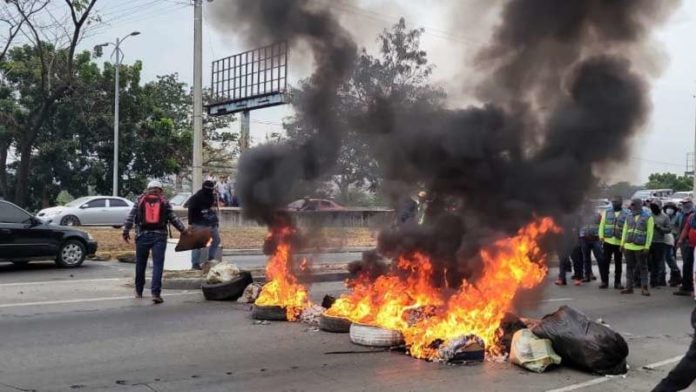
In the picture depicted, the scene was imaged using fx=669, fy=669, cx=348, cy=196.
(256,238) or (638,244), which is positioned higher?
(638,244)

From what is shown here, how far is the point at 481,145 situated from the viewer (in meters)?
7.05

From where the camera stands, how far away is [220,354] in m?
6.18

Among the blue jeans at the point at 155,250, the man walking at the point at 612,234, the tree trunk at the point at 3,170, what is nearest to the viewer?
the blue jeans at the point at 155,250

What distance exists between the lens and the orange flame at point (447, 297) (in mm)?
6305

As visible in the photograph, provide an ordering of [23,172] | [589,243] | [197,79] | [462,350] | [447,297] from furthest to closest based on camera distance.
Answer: [23,172] → [197,79] → [589,243] → [447,297] → [462,350]

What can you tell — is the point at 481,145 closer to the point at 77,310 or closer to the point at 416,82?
the point at 416,82

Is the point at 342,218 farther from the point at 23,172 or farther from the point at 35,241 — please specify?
the point at 23,172

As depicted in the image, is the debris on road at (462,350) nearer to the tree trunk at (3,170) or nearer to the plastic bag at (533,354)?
the plastic bag at (533,354)

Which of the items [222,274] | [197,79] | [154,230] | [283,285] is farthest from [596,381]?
[197,79]

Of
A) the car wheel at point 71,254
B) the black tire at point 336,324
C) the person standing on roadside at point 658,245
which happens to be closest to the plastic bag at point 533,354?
the black tire at point 336,324

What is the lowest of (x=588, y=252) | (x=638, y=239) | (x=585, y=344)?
(x=585, y=344)

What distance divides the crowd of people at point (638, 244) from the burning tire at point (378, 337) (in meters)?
4.89

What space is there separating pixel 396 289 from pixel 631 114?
3152mm

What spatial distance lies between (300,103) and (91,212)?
54.0ft
